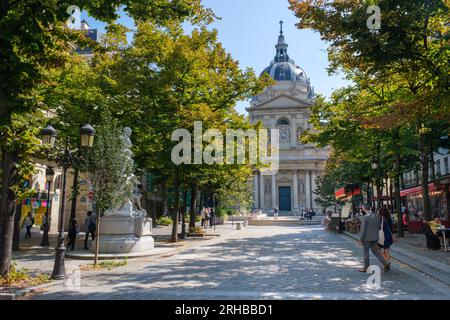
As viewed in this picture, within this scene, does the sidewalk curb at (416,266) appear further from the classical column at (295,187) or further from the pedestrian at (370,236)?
the classical column at (295,187)

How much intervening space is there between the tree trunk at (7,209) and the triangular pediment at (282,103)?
73.7 meters

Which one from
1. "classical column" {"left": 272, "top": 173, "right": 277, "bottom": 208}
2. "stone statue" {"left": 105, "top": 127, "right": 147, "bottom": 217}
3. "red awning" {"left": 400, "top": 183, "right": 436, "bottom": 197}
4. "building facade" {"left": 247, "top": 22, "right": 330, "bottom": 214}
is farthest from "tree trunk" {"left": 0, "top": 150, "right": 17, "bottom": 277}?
"classical column" {"left": 272, "top": 173, "right": 277, "bottom": 208}

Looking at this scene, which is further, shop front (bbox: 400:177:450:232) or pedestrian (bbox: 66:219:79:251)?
shop front (bbox: 400:177:450:232)

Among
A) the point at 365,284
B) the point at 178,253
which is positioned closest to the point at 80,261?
the point at 178,253

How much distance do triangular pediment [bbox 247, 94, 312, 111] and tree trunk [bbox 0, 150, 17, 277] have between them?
73725 mm

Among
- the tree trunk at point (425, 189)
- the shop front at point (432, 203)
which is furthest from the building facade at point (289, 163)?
the tree trunk at point (425, 189)

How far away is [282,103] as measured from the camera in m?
81.8

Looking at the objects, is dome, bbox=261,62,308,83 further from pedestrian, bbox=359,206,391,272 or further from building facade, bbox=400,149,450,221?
pedestrian, bbox=359,206,391,272

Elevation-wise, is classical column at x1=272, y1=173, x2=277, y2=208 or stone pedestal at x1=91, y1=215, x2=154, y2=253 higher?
classical column at x1=272, y1=173, x2=277, y2=208

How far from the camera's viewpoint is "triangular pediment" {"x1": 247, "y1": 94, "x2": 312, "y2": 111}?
8088 cm

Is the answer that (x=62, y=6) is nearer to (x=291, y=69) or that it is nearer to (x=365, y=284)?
(x=365, y=284)

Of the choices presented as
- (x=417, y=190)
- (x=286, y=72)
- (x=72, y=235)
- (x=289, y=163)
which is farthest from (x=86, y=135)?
(x=286, y=72)

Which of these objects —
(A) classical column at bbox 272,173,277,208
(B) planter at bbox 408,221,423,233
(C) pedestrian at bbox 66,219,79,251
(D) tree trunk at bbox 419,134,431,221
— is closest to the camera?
(C) pedestrian at bbox 66,219,79,251

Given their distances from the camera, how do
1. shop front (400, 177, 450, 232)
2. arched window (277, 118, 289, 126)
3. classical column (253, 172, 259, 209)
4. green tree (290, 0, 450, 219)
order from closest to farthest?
1. green tree (290, 0, 450, 219)
2. shop front (400, 177, 450, 232)
3. classical column (253, 172, 259, 209)
4. arched window (277, 118, 289, 126)
